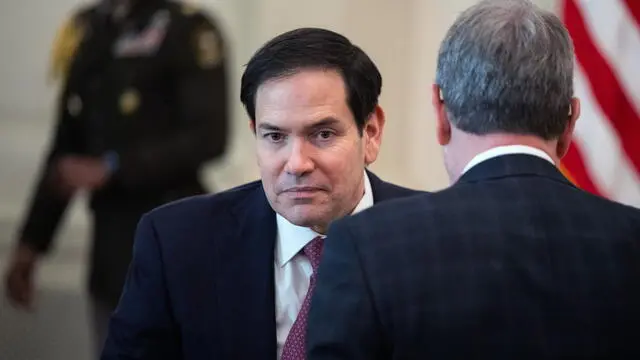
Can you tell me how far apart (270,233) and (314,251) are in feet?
0.25

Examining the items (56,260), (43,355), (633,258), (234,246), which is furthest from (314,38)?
(56,260)

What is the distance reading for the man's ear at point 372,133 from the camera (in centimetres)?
151

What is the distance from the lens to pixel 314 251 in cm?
146

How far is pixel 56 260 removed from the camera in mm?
3307

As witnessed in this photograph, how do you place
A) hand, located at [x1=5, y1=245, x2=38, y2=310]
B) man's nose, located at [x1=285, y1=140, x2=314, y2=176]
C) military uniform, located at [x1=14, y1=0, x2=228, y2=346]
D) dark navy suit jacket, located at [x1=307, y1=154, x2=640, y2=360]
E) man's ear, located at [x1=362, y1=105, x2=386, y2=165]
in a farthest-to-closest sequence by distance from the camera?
hand, located at [x1=5, y1=245, x2=38, y2=310] < military uniform, located at [x1=14, y1=0, x2=228, y2=346] < man's ear, located at [x1=362, y1=105, x2=386, y2=165] < man's nose, located at [x1=285, y1=140, x2=314, y2=176] < dark navy suit jacket, located at [x1=307, y1=154, x2=640, y2=360]

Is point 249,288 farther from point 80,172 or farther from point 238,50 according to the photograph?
point 238,50

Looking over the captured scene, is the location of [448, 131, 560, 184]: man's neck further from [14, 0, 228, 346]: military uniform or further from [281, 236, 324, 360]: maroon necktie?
[14, 0, 228, 346]: military uniform

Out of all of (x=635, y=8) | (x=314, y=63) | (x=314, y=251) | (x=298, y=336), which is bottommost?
(x=298, y=336)

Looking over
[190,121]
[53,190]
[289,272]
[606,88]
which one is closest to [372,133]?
[289,272]

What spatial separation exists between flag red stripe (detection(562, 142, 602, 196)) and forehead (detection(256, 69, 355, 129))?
39.6 inches

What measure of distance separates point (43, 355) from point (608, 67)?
159 centimetres

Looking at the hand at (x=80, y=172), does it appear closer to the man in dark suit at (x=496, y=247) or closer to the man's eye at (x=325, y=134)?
the man's eye at (x=325, y=134)

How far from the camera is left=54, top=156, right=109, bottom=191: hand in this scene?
8.50 ft

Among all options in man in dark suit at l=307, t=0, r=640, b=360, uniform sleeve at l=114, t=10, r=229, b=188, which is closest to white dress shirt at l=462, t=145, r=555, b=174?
man in dark suit at l=307, t=0, r=640, b=360
